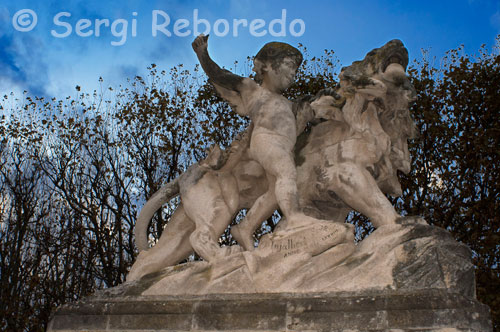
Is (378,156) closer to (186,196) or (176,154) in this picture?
(186,196)

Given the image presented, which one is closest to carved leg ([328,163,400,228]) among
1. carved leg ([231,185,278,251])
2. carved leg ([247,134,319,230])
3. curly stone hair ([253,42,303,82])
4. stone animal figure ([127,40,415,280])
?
stone animal figure ([127,40,415,280])

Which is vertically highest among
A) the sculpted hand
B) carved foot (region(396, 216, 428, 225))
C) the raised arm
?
the sculpted hand

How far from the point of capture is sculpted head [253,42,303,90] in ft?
15.7

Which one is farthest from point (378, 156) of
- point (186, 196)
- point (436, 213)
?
point (436, 213)

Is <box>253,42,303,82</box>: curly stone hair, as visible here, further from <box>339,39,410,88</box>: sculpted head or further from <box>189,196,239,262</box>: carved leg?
<box>189,196,239,262</box>: carved leg

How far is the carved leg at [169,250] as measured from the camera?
4.61m

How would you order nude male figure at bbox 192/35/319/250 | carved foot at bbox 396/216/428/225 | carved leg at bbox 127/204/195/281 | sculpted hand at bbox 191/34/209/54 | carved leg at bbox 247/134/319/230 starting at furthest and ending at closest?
sculpted hand at bbox 191/34/209/54
carved leg at bbox 127/204/195/281
nude male figure at bbox 192/35/319/250
carved leg at bbox 247/134/319/230
carved foot at bbox 396/216/428/225

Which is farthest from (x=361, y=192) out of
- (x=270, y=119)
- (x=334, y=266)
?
(x=270, y=119)

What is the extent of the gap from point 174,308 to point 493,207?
7.46 m

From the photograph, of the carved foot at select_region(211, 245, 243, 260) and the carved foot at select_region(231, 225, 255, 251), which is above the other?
the carved foot at select_region(231, 225, 255, 251)

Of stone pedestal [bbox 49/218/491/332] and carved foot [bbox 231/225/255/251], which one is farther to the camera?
carved foot [bbox 231/225/255/251]

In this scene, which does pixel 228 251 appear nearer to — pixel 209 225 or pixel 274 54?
pixel 209 225

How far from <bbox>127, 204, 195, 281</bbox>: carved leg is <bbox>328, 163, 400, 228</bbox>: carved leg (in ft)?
4.24

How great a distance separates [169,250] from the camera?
184 inches
